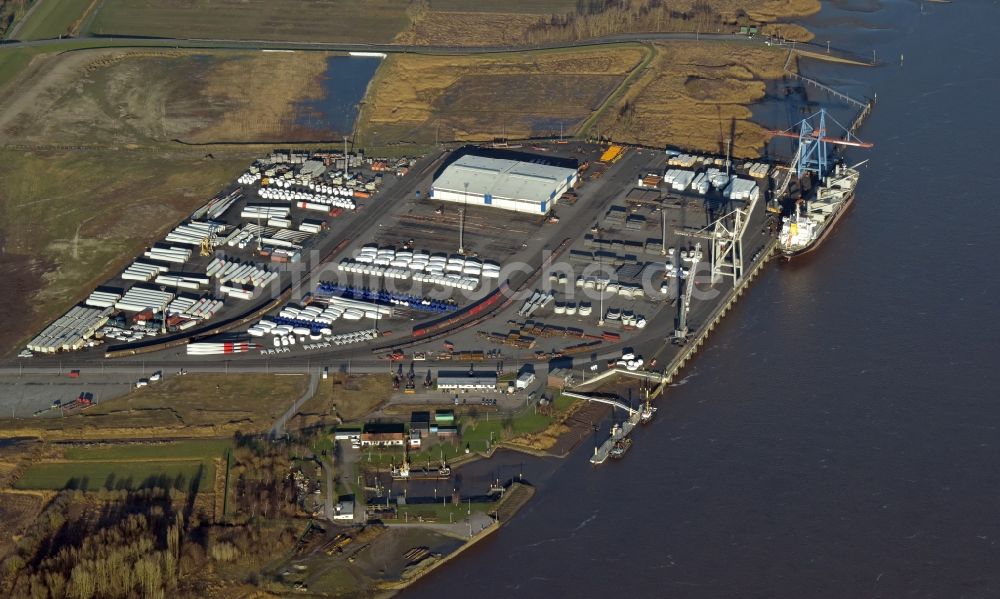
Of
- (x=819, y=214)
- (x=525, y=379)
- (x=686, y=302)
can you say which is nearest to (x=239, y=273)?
(x=525, y=379)

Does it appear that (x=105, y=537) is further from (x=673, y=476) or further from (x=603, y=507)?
(x=673, y=476)

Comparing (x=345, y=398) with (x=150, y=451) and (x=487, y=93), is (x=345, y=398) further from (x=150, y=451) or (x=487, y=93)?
(x=487, y=93)

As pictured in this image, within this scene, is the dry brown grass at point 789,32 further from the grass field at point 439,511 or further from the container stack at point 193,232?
the grass field at point 439,511

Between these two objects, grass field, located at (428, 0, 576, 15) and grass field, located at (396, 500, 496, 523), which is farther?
grass field, located at (428, 0, 576, 15)

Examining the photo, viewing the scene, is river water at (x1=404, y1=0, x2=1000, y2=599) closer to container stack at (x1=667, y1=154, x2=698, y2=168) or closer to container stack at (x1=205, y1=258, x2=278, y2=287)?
container stack at (x1=667, y1=154, x2=698, y2=168)

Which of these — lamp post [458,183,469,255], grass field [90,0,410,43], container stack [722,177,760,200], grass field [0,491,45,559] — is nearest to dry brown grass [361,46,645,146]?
grass field [90,0,410,43]
